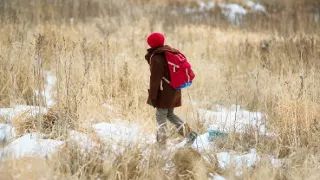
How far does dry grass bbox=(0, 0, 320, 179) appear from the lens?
2.79 meters

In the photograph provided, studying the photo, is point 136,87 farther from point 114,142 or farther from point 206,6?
point 206,6

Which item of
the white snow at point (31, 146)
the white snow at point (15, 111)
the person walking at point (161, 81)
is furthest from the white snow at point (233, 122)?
the white snow at point (15, 111)

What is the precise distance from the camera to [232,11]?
14.9 m

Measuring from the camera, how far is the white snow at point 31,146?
2744mm

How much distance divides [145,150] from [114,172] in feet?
1.16

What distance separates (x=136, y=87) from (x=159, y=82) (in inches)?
56.9

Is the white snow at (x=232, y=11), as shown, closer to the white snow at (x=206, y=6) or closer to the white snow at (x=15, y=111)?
the white snow at (x=206, y=6)

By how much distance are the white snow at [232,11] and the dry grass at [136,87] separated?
338cm

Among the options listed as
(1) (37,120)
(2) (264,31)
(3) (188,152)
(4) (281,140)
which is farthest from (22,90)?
(2) (264,31)

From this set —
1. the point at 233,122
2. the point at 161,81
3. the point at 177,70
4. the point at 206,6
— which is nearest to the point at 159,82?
the point at 161,81

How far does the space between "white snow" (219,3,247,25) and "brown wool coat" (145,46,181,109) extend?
34.2ft

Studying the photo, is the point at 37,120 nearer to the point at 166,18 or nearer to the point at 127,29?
the point at 127,29

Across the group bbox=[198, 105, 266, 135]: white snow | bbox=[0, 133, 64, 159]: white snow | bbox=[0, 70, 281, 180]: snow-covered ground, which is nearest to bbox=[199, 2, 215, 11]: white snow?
bbox=[198, 105, 266, 135]: white snow

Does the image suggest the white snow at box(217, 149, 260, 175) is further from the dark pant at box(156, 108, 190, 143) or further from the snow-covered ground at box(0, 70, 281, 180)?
the dark pant at box(156, 108, 190, 143)
